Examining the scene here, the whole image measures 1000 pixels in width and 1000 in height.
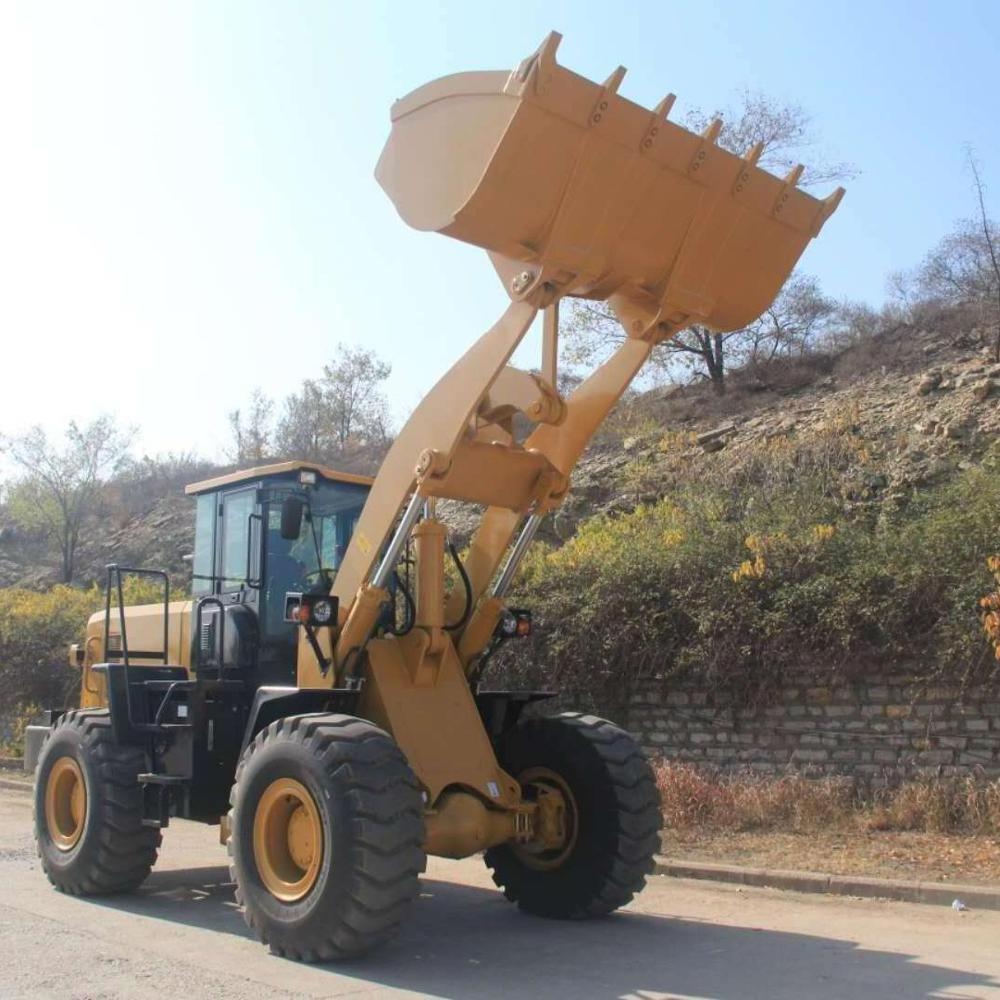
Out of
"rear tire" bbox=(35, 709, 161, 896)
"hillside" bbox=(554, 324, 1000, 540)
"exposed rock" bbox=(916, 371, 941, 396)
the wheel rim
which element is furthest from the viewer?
"exposed rock" bbox=(916, 371, 941, 396)

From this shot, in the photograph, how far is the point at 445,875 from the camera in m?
10.3

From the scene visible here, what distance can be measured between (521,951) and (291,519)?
3.22 meters

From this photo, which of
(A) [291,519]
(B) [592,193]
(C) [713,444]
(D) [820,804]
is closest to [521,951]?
(A) [291,519]

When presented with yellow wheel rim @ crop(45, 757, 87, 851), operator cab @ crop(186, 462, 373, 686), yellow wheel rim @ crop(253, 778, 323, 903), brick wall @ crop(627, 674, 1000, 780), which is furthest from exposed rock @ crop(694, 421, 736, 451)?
yellow wheel rim @ crop(253, 778, 323, 903)

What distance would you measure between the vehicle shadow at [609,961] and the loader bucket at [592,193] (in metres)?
3.91

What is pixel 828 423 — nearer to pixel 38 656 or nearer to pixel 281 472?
pixel 281 472

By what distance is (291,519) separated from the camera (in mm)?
8398

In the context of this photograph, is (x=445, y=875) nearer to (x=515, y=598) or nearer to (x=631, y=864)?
(x=631, y=864)

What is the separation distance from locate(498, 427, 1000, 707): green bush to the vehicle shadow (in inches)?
186

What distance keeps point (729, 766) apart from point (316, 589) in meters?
5.96

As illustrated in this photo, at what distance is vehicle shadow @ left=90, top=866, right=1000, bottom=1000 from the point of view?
20.8 ft

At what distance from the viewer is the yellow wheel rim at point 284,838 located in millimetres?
7016

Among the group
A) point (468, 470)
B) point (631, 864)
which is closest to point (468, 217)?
point (468, 470)

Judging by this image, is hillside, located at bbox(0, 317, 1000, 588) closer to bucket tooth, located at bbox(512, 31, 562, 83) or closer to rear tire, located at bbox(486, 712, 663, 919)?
rear tire, located at bbox(486, 712, 663, 919)
